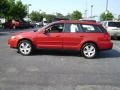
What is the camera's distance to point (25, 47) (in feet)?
42.4

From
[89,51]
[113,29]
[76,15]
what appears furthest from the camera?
[76,15]

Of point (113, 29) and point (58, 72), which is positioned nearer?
point (58, 72)

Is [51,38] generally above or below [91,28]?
below

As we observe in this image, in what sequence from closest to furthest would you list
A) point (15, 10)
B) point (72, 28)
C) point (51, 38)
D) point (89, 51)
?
point (89, 51) < point (51, 38) < point (72, 28) < point (15, 10)

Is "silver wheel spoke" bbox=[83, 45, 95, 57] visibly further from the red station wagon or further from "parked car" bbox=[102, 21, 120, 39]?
"parked car" bbox=[102, 21, 120, 39]

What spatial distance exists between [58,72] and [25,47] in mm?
3949

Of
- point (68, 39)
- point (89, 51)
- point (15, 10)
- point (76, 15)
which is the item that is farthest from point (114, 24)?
point (76, 15)

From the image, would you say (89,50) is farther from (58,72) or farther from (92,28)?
(58,72)

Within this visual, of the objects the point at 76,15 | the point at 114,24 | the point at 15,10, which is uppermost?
the point at 15,10

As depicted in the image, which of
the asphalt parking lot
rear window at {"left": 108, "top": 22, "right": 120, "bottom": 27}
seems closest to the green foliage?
rear window at {"left": 108, "top": 22, "right": 120, "bottom": 27}

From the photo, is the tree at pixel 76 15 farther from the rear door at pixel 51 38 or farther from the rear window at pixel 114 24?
the rear door at pixel 51 38

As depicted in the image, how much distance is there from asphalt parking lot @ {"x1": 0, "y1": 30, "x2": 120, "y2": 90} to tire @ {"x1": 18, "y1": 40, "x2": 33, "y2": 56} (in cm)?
31

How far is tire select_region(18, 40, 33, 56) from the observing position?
12931 mm

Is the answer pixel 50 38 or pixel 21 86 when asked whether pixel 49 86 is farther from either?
pixel 50 38
